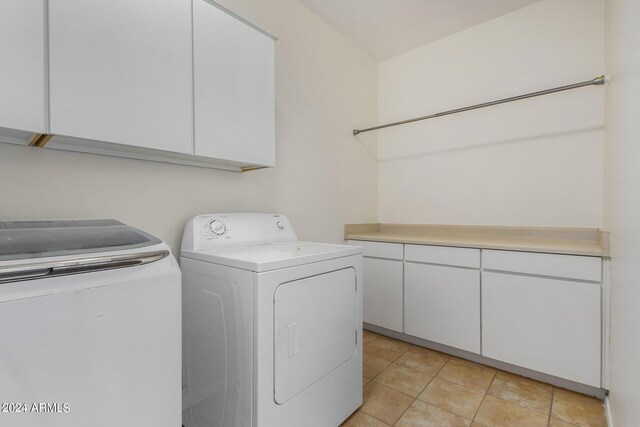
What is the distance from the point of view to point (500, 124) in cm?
241

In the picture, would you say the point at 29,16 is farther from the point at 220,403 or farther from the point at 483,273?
the point at 483,273

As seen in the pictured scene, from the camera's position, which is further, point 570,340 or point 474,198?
point 474,198

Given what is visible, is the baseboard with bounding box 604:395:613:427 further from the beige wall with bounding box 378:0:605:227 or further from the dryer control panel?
the dryer control panel

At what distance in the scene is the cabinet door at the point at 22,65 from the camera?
867 mm

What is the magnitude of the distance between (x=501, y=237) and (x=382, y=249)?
94 cm

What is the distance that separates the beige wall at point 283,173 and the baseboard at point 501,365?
0.97m

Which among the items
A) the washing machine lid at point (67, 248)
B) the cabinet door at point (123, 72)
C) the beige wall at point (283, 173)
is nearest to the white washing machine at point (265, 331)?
the beige wall at point (283, 173)

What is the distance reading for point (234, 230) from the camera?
5.27ft

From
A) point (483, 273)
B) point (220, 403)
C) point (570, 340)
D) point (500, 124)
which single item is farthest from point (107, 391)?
point (500, 124)

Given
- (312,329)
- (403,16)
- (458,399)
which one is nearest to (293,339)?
(312,329)

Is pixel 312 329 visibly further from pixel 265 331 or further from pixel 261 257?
pixel 261 257

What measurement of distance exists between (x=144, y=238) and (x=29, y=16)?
76cm

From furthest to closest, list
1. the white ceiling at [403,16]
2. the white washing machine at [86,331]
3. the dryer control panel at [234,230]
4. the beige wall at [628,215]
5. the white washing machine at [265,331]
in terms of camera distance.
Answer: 1. the white ceiling at [403,16]
2. the dryer control panel at [234,230]
3. the white washing machine at [265,331]
4. the beige wall at [628,215]
5. the white washing machine at [86,331]

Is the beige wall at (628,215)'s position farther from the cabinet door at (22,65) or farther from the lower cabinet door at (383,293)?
the cabinet door at (22,65)
